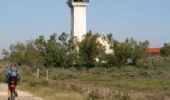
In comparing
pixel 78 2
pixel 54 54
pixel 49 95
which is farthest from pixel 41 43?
pixel 49 95

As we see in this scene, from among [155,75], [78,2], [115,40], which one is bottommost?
[155,75]

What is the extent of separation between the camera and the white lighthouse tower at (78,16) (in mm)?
93500

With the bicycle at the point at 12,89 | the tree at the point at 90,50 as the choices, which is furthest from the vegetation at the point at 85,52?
the bicycle at the point at 12,89

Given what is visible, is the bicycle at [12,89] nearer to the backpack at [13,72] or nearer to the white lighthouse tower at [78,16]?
the backpack at [13,72]

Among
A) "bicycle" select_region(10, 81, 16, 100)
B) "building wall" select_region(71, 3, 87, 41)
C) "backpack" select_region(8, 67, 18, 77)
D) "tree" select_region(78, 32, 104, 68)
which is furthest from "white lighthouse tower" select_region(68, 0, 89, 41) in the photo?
"backpack" select_region(8, 67, 18, 77)

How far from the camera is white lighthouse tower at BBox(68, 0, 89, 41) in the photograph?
9350 cm

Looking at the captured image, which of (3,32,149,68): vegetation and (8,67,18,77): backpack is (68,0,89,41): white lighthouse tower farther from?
(8,67,18,77): backpack

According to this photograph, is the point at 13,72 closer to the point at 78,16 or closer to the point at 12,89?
the point at 12,89

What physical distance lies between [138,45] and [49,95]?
249ft

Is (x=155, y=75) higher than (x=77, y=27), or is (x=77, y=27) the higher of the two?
(x=77, y=27)

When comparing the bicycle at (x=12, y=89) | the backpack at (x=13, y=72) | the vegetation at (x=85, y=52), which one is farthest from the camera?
the vegetation at (x=85, y=52)

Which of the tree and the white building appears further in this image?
the tree

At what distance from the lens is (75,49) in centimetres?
9694

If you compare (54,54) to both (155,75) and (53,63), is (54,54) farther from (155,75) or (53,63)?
(155,75)
